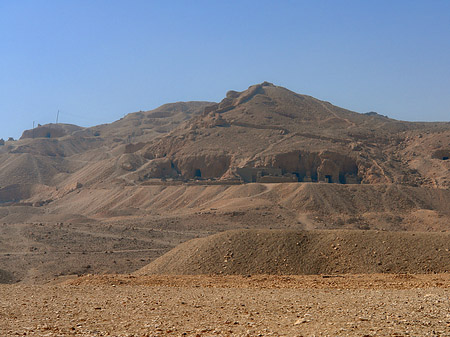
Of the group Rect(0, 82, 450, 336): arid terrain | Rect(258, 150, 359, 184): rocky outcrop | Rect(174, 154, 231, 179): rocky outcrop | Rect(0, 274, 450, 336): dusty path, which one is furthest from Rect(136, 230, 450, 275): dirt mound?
Rect(174, 154, 231, 179): rocky outcrop

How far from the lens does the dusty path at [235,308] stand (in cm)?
855

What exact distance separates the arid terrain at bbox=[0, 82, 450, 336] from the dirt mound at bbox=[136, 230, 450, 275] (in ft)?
0.22

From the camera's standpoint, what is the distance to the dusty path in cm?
855

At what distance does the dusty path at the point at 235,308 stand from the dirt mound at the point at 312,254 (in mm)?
2104

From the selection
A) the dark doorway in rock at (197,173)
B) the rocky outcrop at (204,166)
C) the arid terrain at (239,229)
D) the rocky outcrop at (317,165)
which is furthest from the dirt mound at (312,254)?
the dark doorway in rock at (197,173)

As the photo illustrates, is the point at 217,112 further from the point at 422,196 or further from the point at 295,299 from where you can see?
the point at 295,299

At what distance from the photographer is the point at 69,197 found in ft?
208

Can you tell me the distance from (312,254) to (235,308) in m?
9.17

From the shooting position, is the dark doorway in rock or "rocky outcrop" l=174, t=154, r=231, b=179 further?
the dark doorway in rock

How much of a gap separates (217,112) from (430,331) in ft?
234

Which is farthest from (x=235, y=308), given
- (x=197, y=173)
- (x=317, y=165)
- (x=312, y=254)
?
(x=197, y=173)

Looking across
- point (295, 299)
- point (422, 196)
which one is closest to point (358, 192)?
point (422, 196)

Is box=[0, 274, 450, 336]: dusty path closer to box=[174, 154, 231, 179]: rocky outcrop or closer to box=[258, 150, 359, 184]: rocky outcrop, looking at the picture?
box=[258, 150, 359, 184]: rocky outcrop

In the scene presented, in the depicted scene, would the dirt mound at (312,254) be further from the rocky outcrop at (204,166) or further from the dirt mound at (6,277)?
the rocky outcrop at (204,166)
